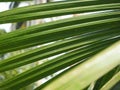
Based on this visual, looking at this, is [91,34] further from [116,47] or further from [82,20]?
[116,47]

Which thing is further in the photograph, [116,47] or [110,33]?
[110,33]

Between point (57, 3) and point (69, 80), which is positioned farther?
point (57, 3)

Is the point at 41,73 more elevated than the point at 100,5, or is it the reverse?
the point at 100,5

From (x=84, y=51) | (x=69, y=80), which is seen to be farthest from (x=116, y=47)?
(x=84, y=51)

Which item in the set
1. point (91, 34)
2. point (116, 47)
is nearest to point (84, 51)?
point (91, 34)

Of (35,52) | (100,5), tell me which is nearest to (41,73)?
(35,52)

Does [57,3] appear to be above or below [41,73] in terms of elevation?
above

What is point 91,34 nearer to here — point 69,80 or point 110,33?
point 110,33
